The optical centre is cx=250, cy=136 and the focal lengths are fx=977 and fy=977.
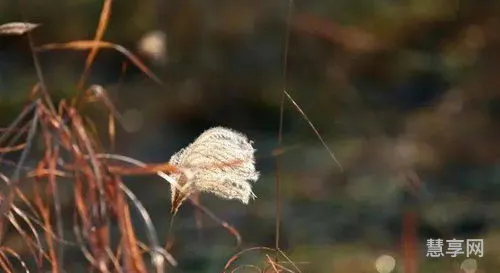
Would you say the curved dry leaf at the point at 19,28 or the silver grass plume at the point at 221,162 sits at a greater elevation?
the curved dry leaf at the point at 19,28

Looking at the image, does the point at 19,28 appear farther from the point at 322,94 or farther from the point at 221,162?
the point at 322,94

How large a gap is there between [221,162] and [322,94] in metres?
2.29

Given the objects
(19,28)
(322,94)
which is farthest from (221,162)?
(322,94)

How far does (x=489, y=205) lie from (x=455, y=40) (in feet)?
2.06

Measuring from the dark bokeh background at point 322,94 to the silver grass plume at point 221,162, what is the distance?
6.35ft

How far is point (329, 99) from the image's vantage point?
3445 mm

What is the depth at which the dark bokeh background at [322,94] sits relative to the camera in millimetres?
3215

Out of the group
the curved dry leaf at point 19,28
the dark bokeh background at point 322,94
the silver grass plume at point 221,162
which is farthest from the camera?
the dark bokeh background at point 322,94

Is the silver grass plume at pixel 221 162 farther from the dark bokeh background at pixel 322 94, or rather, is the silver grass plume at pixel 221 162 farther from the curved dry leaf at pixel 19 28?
the dark bokeh background at pixel 322 94

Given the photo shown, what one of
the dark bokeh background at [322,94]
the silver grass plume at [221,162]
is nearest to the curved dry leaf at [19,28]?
the silver grass plume at [221,162]

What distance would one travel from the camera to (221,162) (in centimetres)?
116

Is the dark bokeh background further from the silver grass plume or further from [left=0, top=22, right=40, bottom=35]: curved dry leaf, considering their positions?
[left=0, top=22, right=40, bottom=35]: curved dry leaf

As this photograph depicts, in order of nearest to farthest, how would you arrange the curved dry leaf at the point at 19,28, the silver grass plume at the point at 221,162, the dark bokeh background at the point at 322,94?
1. the curved dry leaf at the point at 19,28
2. the silver grass plume at the point at 221,162
3. the dark bokeh background at the point at 322,94

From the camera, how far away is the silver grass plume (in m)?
1.15
